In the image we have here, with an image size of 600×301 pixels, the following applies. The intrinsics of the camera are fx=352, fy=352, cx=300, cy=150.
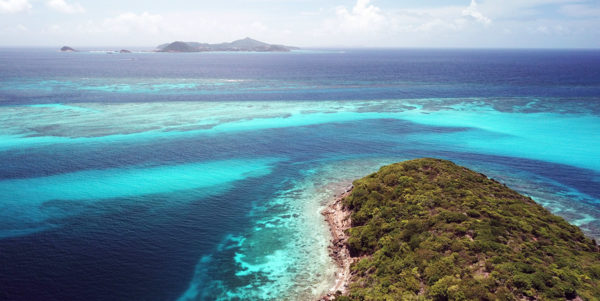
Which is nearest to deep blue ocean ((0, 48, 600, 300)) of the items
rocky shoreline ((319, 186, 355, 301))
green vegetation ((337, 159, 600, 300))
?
rocky shoreline ((319, 186, 355, 301))

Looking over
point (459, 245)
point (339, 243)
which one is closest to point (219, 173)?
point (339, 243)

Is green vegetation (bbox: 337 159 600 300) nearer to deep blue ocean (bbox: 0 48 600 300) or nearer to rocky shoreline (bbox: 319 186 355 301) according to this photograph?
rocky shoreline (bbox: 319 186 355 301)

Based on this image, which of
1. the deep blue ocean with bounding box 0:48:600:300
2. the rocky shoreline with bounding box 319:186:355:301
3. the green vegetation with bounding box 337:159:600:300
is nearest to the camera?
the green vegetation with bounding box 337:159:600:300

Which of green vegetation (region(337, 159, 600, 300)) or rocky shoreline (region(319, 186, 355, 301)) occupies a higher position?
green vegetation (region(337, 159, 600, 300))

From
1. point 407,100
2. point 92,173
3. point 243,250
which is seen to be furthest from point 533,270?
point 407,100

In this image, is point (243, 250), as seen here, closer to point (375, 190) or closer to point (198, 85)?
point (375, 190)

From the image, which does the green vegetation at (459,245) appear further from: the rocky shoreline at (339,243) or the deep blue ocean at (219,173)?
the deep blue ocean at (219,173)
